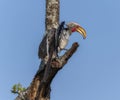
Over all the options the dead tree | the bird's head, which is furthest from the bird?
the dead tree

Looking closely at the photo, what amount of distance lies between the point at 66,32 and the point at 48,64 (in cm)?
183

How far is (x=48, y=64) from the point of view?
6.14 meters

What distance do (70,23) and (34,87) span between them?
2.28 meters

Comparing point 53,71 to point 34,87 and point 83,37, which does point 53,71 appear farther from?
point 83,37

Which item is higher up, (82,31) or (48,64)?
(82,31)

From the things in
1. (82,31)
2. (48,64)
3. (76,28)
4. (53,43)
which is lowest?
(48,64)

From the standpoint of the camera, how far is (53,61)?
606 centimetres

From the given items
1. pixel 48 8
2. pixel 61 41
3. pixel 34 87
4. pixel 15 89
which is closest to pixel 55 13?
pixel 48 8

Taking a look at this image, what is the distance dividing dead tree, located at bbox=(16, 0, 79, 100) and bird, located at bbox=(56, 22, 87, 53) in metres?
0.29

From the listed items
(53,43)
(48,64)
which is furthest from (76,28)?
(48,64)

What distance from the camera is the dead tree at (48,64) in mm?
5965

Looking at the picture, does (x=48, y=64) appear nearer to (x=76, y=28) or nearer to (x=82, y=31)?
(x=82, y=31)

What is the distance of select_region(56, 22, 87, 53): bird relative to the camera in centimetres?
701

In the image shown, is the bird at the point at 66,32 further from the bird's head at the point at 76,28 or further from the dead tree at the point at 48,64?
the dead tree at the point at 48,64
